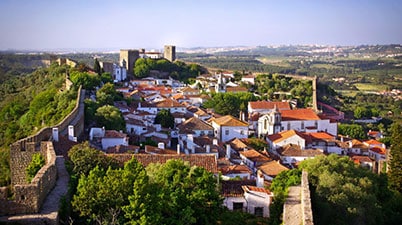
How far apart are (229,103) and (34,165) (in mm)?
23218

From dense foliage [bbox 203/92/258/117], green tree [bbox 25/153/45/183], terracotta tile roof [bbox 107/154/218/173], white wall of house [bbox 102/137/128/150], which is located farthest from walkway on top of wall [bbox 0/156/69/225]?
dense foliage [bbox 203/92/258/117]

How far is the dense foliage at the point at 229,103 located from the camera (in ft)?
104

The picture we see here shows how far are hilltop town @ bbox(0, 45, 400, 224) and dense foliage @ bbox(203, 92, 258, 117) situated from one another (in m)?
0.12

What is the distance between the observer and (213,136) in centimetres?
2433

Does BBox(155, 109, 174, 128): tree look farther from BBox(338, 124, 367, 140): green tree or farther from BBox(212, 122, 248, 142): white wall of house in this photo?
BBox(338, 124, 367, 140): green tree

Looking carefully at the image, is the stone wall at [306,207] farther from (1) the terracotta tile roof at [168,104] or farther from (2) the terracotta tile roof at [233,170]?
(1) the terracotta tile roof at [168,104]

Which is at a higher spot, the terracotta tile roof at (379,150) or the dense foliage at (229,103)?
the dense foliage at (229,103)

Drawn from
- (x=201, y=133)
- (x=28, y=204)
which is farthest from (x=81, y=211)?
(x=201, y=133)

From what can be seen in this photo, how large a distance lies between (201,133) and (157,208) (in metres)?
16.9

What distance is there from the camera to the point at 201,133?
2444 centimetres

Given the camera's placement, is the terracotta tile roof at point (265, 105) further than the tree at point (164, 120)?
Yes

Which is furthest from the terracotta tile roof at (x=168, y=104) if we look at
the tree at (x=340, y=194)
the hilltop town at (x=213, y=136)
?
the tree at (x=340, y=194)

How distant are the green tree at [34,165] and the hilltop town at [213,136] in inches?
11.5

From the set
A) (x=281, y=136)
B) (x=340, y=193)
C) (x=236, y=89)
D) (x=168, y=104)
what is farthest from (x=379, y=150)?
(x=340, y=193)
